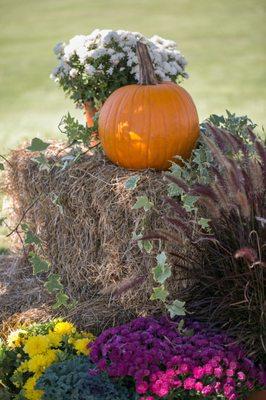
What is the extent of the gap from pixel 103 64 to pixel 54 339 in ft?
6.50

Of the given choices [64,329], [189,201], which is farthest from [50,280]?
[189,201]

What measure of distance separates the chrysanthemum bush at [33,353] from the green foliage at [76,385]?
0.16m

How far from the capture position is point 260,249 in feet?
12.2

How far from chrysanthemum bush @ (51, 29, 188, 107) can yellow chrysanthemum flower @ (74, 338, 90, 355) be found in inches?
72.8

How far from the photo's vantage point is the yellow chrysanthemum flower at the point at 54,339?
12.8 ft

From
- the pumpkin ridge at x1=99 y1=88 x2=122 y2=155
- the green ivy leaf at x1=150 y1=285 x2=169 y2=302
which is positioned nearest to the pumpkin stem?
the pumpkin ridge at x1=99 y1=88 x2=122 y2=155

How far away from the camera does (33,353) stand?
150 inches

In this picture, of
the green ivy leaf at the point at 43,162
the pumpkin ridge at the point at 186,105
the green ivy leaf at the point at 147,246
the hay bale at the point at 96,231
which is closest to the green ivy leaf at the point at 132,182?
the hay bale at the point at 96,231

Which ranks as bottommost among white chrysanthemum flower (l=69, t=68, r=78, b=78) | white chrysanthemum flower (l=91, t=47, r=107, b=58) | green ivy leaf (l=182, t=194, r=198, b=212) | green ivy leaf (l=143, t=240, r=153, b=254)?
green ivy leaf (l=143, t=240, r=153, b=254)

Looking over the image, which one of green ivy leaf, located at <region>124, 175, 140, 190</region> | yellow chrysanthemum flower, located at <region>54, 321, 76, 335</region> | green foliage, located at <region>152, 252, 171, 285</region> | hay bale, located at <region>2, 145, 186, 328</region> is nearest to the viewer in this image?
green foliage, located at <region>152, 252, 171, 285</region>

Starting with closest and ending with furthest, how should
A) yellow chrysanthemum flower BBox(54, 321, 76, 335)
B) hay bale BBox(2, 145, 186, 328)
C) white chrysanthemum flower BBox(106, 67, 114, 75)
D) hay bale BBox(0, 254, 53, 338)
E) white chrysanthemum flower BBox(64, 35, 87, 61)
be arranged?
1. yellow chrysanthemum flower BBox(54, 321, 76, 335)
2. hay bale BBox(2, 145, 186, 328)
3. hay bale BBox(0, 254, 53, 338)
4. white chrysanthemum flower BBox(106, 67, 114, 75)
5. white chrysanthemum flower BBox(64, 35, 87, 61)

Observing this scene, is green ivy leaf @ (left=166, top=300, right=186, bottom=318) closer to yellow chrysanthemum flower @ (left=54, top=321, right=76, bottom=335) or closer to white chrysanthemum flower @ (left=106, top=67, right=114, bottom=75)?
yellow chrysanthemum flower @ (left=54, top=321, right=76, bottom=335)

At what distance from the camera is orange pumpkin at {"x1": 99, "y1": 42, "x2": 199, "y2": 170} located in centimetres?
439

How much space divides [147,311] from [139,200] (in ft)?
2.17
